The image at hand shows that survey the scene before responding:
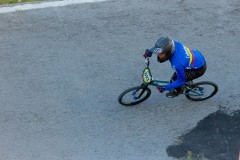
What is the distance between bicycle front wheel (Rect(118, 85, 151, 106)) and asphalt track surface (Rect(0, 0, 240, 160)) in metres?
0.15

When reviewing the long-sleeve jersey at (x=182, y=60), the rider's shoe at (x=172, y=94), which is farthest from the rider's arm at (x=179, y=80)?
the rider's shoe at (x=172, y=94)

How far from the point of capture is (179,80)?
7.97m

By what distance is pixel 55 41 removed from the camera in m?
10.2

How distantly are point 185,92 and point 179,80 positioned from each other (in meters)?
0.71

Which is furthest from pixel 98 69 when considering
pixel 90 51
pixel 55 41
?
pixel 55 41

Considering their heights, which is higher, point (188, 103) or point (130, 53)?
point (130, 53)

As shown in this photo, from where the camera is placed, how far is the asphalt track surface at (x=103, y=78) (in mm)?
8219

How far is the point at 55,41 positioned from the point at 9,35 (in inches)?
42.7

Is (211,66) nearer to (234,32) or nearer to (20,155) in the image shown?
(234,32)

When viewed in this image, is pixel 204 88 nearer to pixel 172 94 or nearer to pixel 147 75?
pixel 172 94

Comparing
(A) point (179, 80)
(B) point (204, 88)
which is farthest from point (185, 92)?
(A) point (179, 80)

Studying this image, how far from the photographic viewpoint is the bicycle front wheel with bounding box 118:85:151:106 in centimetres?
854

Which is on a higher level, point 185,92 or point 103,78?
point 103,78

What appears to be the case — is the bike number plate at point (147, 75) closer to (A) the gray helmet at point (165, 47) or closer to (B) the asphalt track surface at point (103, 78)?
(A) the gray helmet at point (165, 47)
